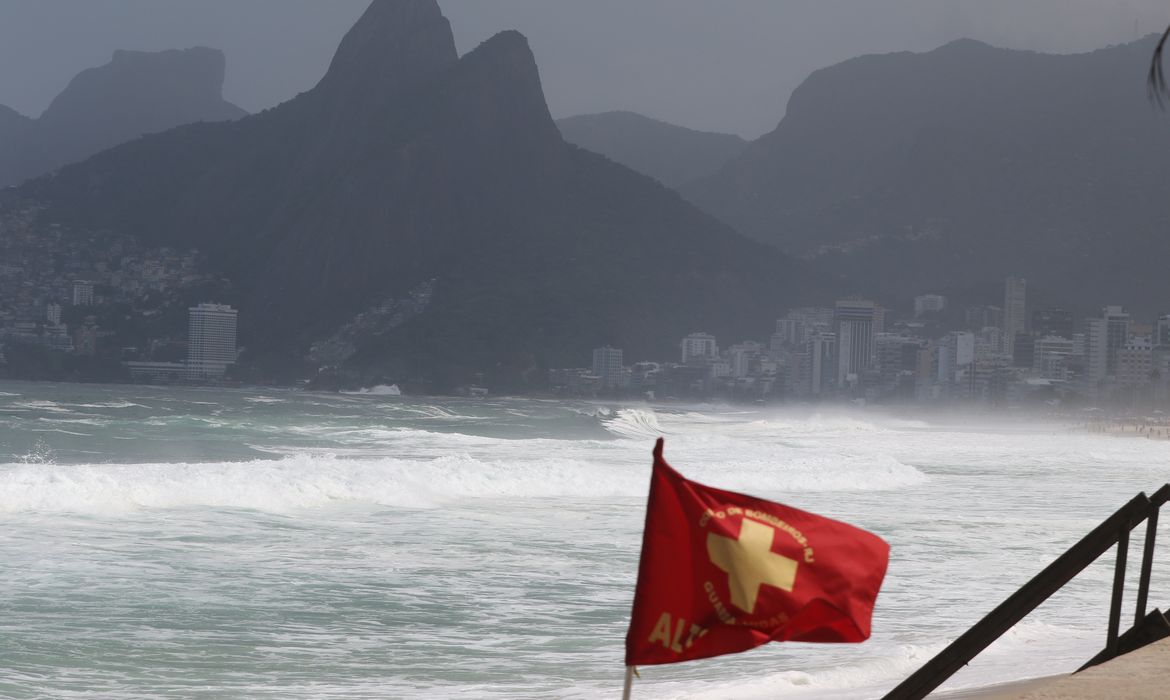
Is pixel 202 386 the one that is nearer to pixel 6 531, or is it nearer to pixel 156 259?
pixel 156 259

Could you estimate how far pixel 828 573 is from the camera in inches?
137

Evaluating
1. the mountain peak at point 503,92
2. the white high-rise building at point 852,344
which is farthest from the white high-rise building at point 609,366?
the mountain peak at point 503,92

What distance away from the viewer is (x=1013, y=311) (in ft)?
559

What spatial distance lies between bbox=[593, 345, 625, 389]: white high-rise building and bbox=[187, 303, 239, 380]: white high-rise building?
4028 cm

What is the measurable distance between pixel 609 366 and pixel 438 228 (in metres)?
31.9

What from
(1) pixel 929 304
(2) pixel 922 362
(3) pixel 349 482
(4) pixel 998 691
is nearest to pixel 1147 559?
(4) pixel 998 691

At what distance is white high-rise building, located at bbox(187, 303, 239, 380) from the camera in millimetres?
137250

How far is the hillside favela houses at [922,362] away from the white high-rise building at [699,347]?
12 cm

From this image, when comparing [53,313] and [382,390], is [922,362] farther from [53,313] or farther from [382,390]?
[53,313]

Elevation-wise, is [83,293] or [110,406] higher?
[83,293]

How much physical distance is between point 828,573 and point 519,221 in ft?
518

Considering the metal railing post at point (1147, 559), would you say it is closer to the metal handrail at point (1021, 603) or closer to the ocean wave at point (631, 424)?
the metal handrail at point (1021, 603)

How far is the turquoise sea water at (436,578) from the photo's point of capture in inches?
289

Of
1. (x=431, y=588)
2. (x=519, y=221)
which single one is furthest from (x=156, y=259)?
(x=431, y=588)
